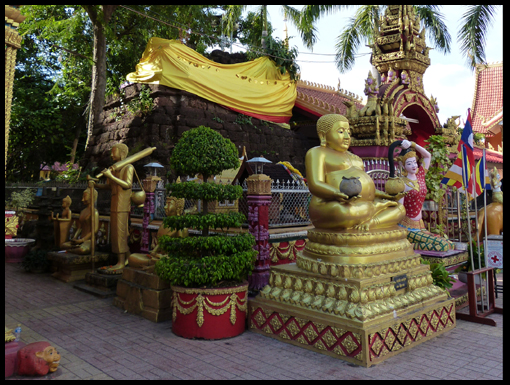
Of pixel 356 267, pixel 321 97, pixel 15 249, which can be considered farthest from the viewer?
pixel 321 97

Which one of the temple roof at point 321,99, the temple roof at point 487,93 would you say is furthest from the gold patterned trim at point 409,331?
the temple roof at point 487,93

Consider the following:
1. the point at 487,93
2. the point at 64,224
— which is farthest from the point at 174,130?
the point at 487,93

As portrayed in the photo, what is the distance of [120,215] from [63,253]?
7.42ft

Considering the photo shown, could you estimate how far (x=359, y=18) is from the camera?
14914 millimetres

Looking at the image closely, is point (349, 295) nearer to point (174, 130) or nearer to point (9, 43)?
point (9, 43)

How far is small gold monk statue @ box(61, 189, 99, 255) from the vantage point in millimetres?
8148

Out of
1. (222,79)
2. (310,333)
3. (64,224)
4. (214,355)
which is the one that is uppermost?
(222,79)

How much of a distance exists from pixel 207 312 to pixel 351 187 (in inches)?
85.7

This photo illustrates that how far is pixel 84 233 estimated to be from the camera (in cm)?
868

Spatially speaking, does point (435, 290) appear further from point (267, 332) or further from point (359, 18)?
point (359, 18)

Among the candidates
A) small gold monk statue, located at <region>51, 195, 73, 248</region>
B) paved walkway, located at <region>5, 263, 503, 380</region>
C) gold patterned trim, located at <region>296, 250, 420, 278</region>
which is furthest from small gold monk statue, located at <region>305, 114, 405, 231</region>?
small gold monk statue, located at <region>51, 195, 73, 248</region>

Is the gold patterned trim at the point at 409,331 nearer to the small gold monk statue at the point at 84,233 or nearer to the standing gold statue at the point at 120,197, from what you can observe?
the standing gold statue at the point at 120,197

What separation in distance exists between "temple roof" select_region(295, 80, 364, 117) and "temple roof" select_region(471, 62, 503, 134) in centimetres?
677

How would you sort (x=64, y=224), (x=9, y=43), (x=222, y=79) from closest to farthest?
(x=9, y=43) < (x=64, y=224) < (x=222, y=79)
